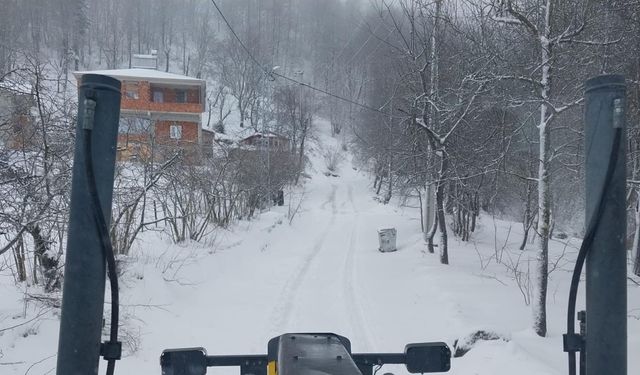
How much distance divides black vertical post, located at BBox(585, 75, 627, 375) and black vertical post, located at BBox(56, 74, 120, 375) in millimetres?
1324

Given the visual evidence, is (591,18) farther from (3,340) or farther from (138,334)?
(3,340)

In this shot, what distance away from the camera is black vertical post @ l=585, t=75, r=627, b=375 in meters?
1.43

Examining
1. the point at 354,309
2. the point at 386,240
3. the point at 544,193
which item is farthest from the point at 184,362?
the point at 386,240

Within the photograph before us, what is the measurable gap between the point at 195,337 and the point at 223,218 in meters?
12.1

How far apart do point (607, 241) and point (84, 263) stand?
1.40m

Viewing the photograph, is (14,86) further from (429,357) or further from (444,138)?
(444,138)

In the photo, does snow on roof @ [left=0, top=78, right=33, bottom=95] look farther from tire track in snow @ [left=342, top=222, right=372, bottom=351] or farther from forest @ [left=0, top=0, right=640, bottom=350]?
tire track in snow @ [left=342, top=222, right=372, bottom=351]

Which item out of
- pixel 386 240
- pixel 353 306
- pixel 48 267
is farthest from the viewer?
pixel 386 240

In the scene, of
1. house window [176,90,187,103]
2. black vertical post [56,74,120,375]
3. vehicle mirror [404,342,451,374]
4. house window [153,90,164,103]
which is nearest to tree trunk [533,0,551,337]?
vehicle mirror [404,342,451,374]

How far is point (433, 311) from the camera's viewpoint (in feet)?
33.2

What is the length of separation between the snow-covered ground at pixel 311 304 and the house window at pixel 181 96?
25582 millimetres

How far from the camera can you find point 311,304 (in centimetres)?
1066

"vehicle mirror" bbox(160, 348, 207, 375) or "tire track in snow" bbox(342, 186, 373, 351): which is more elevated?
"vehicle mirror" bbox(160, 348, 207, 375)

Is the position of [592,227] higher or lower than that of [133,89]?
lower
